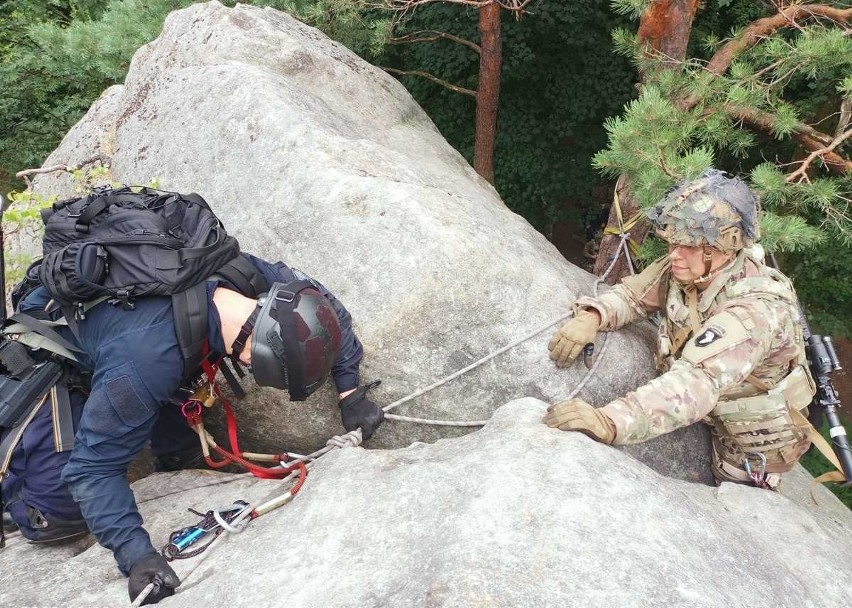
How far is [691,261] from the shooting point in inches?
136

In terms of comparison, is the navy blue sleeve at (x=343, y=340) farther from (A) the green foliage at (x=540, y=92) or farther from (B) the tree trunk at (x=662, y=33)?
(A) the green foliage at (x=540, y=92)

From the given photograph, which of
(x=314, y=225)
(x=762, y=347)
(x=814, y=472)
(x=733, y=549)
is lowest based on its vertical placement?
(x=814, y=472)

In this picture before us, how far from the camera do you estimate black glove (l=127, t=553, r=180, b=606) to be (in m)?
2.64

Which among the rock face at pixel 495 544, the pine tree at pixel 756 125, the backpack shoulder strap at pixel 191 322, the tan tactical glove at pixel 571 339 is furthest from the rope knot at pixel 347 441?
the pine tree at pixel 756 125

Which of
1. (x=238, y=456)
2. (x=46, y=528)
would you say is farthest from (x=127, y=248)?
(x=46, y=528)

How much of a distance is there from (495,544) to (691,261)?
1.99 metres

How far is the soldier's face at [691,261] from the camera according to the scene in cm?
339

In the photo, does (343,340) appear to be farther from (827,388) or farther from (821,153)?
(821,153)

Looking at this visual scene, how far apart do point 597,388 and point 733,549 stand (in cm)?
128

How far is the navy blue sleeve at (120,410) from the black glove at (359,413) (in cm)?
99

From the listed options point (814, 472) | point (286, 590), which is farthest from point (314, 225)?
point (814, 472)

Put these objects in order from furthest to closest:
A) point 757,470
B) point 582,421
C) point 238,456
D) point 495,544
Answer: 1. point 757,470
2. point 238,456
3. point 582,421
4. point 495,544

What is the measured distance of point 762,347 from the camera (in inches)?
126

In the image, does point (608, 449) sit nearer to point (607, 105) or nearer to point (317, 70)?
point (317, 70)
